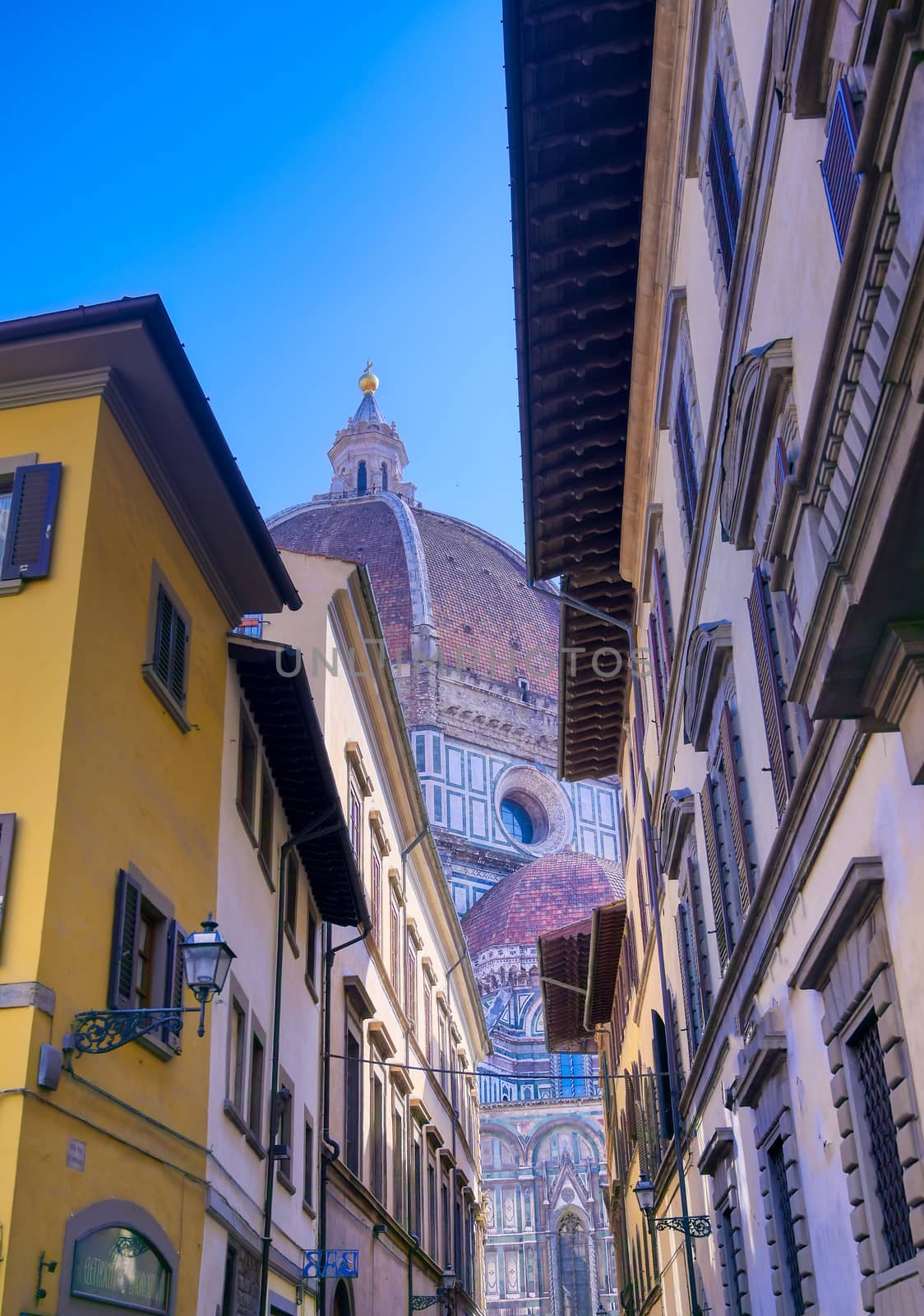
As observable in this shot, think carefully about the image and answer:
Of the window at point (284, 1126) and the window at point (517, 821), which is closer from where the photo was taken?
the window at point (284, 1126)

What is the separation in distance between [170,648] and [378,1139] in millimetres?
12940

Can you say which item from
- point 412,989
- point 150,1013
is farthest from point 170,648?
point 412,989

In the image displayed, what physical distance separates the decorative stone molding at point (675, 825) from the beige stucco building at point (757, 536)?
0.20 feet

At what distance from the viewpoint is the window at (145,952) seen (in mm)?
10289

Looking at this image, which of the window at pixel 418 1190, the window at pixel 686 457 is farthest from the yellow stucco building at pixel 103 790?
the window at pixel 418 1190

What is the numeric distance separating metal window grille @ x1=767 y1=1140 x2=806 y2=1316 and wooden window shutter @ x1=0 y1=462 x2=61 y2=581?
7.10 meters

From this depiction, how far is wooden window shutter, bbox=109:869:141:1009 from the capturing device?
10.1 metres

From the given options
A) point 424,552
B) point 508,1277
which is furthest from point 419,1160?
point 424,552

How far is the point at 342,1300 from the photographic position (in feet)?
63.6

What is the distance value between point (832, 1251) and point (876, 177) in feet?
22.5

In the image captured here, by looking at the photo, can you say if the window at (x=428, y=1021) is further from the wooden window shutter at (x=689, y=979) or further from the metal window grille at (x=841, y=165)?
the metal window grille at (x=841, y=165)

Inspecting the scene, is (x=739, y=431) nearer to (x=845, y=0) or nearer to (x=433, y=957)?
(x=845, y=0)

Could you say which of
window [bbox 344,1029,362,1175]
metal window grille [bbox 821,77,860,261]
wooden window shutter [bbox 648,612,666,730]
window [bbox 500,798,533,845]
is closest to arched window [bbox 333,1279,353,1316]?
window [bbox 344,1029,362,1175]

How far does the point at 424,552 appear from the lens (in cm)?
8725
